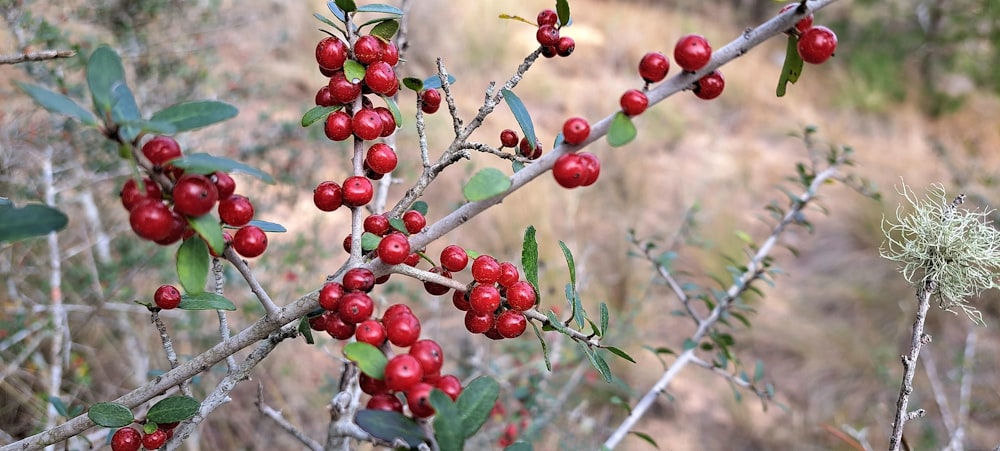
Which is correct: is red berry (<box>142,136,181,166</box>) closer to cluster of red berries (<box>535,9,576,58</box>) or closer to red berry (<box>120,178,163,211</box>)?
red berry (<box>120,178,163,211</box>)

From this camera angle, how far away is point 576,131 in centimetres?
50

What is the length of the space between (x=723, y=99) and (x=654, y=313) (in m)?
3.85

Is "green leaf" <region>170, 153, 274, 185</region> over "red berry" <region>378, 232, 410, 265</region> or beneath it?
beneath

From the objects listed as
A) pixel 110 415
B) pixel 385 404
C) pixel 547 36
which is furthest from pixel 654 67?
pixel 110 415

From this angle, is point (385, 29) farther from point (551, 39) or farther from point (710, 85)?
point (710, 85)

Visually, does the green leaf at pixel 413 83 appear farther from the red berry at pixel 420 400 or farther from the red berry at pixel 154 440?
the red berry at pixel 154 440

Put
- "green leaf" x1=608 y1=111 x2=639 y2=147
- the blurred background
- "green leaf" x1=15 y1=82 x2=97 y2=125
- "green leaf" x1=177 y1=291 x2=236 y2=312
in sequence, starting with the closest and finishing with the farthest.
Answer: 1. "green leaf" x1=15 y1=82 x2=97 y2=125
2. "green leaf" x1=608 y1=111 x2=639 y2=147
3. "green leaf" x1=177 y1=291 x2=236 y2=312
4. the blurred background

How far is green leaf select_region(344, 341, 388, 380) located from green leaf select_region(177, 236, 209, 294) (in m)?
0.12

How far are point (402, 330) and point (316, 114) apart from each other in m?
0.24

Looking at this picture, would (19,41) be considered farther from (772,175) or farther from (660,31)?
(660,31)

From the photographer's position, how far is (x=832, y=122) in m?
5.90

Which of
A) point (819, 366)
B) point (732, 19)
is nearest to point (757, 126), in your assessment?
point (732, 19)

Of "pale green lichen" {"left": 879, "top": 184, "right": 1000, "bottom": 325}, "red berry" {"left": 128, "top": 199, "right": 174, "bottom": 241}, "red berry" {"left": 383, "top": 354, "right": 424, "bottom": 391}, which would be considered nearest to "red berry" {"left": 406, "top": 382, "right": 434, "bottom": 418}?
"red berry" {"left": 383, "top": 354, "right": 424, "bottom": 391}

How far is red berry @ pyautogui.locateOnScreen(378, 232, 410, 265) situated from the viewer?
0.52m
